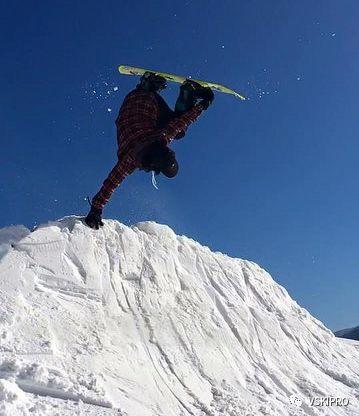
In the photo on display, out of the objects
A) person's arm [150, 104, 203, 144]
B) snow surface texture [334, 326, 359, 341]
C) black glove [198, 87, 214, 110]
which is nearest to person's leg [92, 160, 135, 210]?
person's arm [150, 104, 203, 144]

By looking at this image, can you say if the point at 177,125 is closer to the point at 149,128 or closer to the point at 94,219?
the point at 149,128

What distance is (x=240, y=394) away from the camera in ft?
21.9

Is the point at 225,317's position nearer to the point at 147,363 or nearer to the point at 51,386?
the point at 147,363

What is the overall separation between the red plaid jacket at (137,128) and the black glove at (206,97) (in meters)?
0.17

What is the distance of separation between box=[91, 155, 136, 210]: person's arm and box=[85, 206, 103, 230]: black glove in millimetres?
80

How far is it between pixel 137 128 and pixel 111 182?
1.11m

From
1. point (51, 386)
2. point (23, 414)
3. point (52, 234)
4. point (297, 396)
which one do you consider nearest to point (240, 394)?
point (297, 396)

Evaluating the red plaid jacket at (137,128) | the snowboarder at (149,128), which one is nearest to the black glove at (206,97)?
the snowboarder at (149,128)

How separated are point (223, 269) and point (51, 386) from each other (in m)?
5.88

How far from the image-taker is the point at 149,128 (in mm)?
8453

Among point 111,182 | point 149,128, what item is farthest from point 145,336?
point 149,128

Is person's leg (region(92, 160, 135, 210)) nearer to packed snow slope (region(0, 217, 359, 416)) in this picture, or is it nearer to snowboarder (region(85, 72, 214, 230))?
snowboarder (region(85, 72, 214, 230))

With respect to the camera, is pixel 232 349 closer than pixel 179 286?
Yes

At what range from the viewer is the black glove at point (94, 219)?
8727mm
